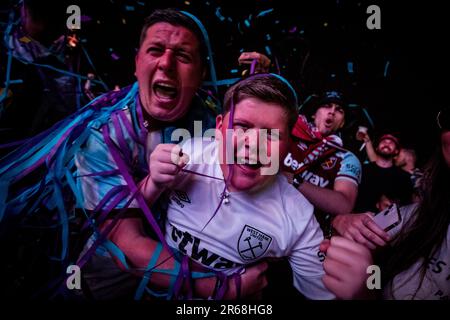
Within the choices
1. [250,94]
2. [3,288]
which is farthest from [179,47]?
[3,288]

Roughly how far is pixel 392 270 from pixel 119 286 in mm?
910

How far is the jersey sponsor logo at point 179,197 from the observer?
2.88 feet

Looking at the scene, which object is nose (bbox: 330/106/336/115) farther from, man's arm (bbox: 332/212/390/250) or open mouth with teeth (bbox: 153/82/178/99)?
open mouth with teeth (bbox: 153/82/178/99)

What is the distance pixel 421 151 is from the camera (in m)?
0.95

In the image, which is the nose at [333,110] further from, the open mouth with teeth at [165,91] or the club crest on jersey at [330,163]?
the open mouth with teeth at [165,91]

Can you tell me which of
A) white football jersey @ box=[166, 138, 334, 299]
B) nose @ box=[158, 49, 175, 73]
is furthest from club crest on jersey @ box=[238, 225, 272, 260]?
nose @ box=[158, 49, 175, 73]

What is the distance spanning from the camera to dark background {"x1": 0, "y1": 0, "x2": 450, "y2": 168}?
0.97 meters

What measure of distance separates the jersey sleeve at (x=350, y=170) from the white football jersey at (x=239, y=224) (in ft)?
0.62

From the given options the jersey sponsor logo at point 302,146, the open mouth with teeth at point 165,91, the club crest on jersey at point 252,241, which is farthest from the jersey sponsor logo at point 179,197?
the jersey sponsor logo at point 302,146

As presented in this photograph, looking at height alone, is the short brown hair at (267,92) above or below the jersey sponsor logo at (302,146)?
above

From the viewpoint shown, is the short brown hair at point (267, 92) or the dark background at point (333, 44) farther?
the dark background at point (333, 44)

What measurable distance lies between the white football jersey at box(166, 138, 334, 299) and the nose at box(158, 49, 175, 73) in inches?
9.6

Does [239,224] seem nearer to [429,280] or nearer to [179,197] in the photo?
[179,197]
